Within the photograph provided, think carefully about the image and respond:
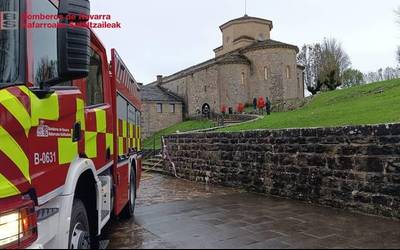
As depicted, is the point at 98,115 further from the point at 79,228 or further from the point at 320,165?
the point at 320,165

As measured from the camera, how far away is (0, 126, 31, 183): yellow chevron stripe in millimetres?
2859

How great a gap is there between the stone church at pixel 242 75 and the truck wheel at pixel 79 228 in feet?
151

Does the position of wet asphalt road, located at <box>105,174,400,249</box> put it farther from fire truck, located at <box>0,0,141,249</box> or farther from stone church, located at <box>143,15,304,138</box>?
stone church, located at <box>143,15,304,138</box>

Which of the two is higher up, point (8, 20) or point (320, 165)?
point (8, 20)

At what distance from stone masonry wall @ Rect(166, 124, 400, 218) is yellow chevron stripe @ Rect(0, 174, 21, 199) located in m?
5.68

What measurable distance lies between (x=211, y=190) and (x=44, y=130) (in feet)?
28.5

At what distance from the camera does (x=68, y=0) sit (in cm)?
317

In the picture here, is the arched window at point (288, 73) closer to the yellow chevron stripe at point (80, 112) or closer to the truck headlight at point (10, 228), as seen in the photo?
the yellow chevron stripe at point (80, 112)

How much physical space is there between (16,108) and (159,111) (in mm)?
53965

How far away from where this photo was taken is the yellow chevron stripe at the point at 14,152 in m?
2.86

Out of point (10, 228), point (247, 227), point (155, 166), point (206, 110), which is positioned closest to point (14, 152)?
point (10, 228)

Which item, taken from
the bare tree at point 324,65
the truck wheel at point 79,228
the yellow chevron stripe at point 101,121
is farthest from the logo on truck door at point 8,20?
the bare tree at point 324,65

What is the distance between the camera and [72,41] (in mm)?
3135

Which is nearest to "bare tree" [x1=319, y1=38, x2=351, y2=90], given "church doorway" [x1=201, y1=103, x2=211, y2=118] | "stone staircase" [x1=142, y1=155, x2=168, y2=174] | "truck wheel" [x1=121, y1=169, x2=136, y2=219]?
"church doorway" [x1=201, y1=103, x2=211, y2=118]
